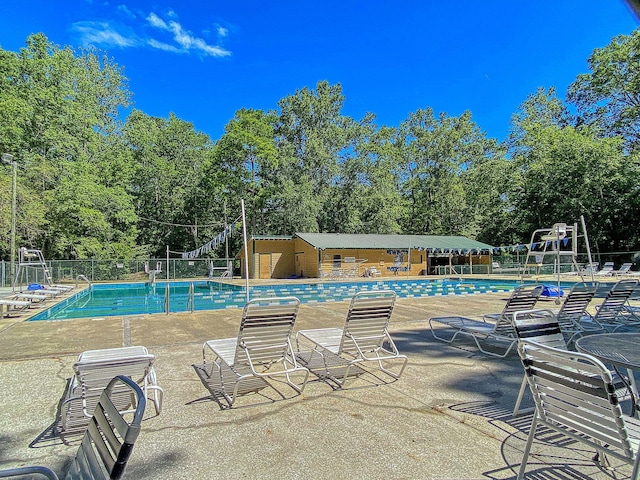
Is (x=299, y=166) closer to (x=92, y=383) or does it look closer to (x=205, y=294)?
(x=205, y=294)

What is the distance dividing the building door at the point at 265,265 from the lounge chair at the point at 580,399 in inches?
1083

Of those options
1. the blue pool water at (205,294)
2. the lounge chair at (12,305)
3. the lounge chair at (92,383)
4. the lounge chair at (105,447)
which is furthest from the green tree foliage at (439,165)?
the lounge chair at (105,447)

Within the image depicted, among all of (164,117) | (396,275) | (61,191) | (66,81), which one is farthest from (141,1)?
(396,275)

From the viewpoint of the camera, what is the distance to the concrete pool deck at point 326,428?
2.56 metres

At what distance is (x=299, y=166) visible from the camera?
36469 mm

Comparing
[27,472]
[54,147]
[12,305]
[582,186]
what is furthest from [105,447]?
[582,186]

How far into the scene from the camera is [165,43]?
1203 inches

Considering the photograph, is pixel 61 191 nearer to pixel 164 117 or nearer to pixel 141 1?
pixel 141 1

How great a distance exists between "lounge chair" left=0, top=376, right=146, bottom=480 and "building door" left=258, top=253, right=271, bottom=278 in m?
27.9

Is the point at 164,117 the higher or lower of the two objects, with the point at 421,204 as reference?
higher

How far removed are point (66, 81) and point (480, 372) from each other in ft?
113

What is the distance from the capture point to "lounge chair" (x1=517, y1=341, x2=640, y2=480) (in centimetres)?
179

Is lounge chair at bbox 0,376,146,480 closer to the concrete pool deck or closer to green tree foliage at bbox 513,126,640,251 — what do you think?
the concrete pool deck

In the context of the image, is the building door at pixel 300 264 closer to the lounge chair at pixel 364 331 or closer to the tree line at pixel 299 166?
the tree line at pixel 299 166
